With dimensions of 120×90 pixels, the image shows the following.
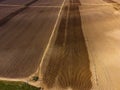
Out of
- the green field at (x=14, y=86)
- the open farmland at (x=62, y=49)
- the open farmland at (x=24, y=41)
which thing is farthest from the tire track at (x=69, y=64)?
the open farmland at (x=24, y=41)

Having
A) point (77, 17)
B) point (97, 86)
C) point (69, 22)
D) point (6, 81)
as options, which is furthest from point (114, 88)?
point (77, 17)

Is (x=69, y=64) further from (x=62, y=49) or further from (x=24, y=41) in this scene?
(x=24, y=41)

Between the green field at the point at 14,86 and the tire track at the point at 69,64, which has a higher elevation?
the green field at the point at 14,86

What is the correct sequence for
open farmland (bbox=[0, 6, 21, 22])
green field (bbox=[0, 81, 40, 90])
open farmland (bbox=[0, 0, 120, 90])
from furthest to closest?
open farmland (bbox=[0, 6, 21, 22])
open farmland (bbox=[0, 0, 120, 90])
green field (bbox=[0, 81, 40, 90])

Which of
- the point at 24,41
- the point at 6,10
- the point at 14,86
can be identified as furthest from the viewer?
the point at 6,10

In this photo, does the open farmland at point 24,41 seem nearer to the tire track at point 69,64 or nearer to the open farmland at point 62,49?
the open farmland at point 62,49

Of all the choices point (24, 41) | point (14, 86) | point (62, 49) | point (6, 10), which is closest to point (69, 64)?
point (62, 49)

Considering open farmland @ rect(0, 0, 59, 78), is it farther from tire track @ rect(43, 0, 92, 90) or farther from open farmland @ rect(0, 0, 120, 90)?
tire track @ rect(43, 0, 92, 90)

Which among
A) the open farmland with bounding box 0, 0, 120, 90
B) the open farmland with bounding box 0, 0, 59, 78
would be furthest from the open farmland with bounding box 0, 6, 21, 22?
the open farmland with bounding box 0, 0, 59, 78
